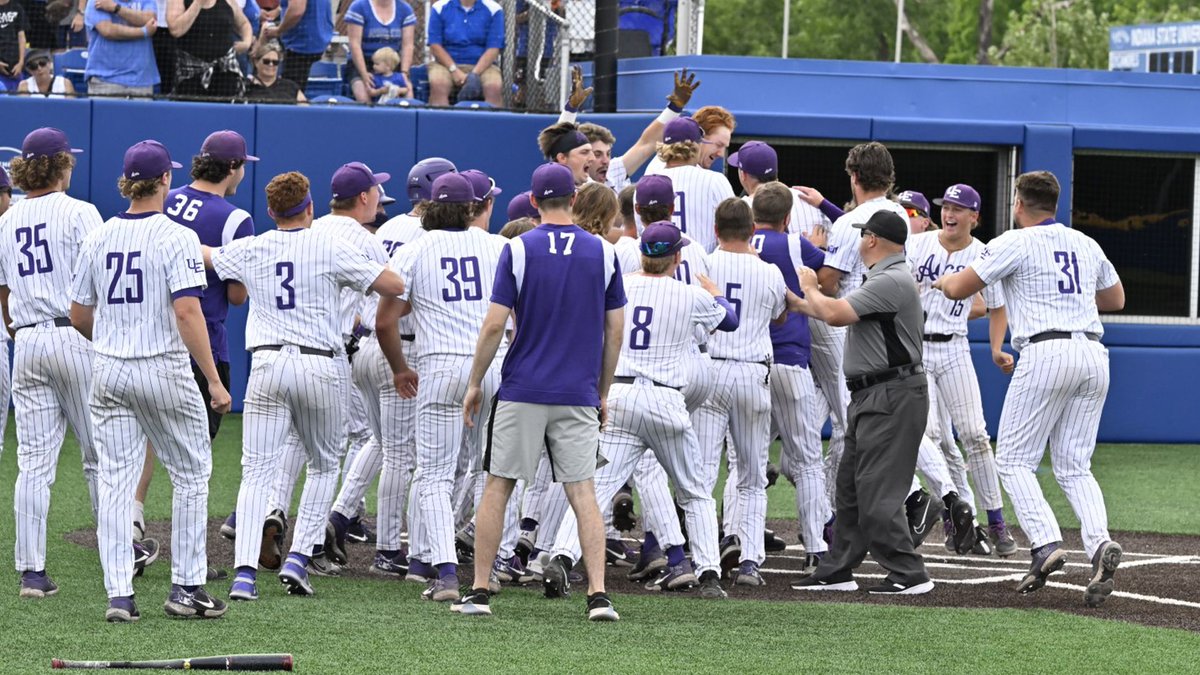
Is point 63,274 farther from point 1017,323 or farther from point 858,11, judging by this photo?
point 858,11

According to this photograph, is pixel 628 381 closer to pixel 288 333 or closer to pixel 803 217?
pixel 288 333

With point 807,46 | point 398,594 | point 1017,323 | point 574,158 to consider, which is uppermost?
point 807,46

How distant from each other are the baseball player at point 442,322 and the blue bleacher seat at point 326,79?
784cm

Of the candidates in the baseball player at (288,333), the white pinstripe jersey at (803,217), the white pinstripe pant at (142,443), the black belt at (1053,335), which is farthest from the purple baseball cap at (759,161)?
the white pinstripe pant at (142,443)

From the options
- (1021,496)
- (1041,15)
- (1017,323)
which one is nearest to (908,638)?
(1021,496)

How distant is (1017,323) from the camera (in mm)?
8406

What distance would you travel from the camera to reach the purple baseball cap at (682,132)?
929cm

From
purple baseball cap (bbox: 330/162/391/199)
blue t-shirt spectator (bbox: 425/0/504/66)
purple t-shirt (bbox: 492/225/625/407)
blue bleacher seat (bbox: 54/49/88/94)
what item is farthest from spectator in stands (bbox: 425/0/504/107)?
purple t-shirt (bbox: 492/225/625/407)

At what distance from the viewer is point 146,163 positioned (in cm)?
695

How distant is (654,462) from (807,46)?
42.3 metres

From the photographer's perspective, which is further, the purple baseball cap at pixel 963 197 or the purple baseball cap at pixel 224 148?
the purple baseball cap at pixel 963 197

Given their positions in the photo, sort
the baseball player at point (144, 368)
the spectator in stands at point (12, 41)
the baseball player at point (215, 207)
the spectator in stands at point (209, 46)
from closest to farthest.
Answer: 1. the baseball player at point (144, 368)
2. the baseball player at point (215, 207)
3. the spectator in stands at point (209, 46)
4. the spectator in stands at point (12, 41)

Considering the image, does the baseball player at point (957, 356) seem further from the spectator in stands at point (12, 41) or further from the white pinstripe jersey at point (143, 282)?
the spectator in stands at point (12, 41)

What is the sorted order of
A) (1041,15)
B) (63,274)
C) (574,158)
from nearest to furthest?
(63,274)
(574,158)
(1041,15)
